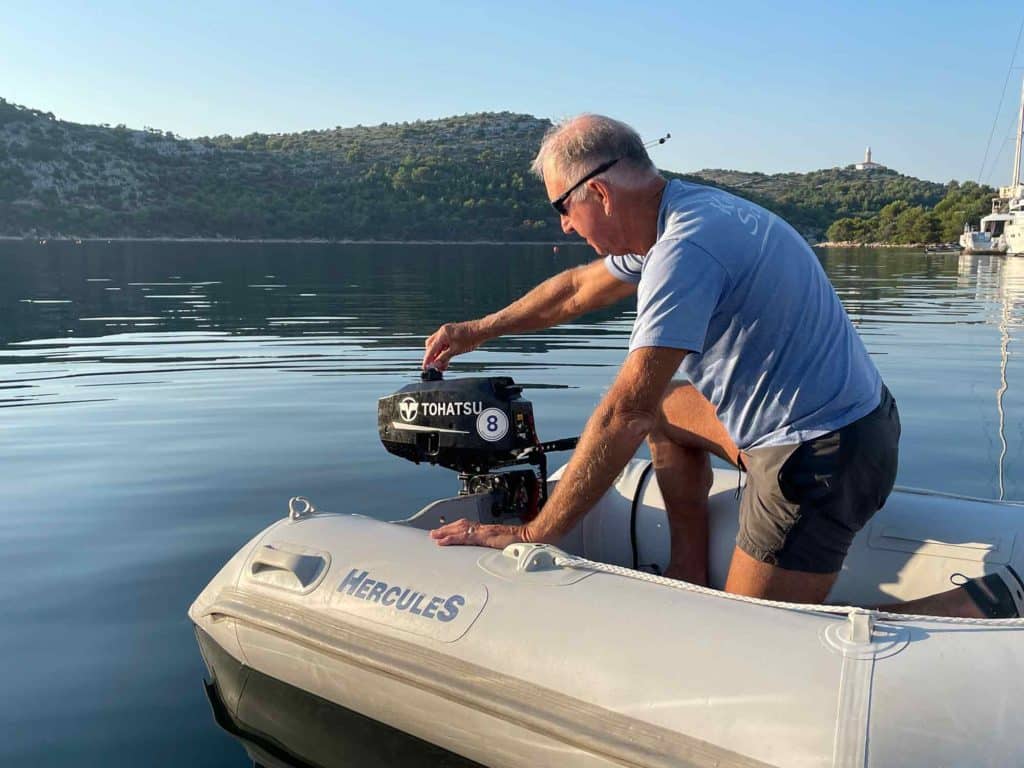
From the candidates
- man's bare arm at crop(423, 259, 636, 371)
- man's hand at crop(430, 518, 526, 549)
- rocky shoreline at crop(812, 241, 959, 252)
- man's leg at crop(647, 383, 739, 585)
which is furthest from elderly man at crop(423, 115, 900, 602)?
rocky shoreline at crop(812, 241, 959, 252)

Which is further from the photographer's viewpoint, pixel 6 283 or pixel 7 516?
pixel 6 283

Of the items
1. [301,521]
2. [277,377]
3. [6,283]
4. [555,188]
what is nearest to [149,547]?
[301,521]

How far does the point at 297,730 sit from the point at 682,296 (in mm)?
1868

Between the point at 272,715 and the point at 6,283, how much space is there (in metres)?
Answer: 24.5

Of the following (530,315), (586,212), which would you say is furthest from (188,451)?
(586,212)

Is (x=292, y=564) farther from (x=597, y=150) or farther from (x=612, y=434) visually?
(x=597, y=150)

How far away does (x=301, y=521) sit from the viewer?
326 cm

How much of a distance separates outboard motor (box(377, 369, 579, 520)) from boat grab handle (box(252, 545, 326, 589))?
0.55 metres

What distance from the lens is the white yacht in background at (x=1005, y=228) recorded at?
51612 mm

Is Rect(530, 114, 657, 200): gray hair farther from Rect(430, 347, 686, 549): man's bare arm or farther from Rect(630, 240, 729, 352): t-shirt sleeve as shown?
Rect(430, 347, 686, 549): man's bare arm

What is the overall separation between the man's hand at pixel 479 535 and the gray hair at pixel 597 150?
3.39 feet

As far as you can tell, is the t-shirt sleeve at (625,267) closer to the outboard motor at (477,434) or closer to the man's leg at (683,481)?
the man's leg at (683,481)

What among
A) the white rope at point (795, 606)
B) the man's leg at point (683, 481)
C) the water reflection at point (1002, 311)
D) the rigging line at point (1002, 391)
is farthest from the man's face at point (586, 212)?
the water reflection at point (1002, 311)

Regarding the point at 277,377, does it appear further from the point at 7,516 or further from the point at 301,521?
the point at 301,521
